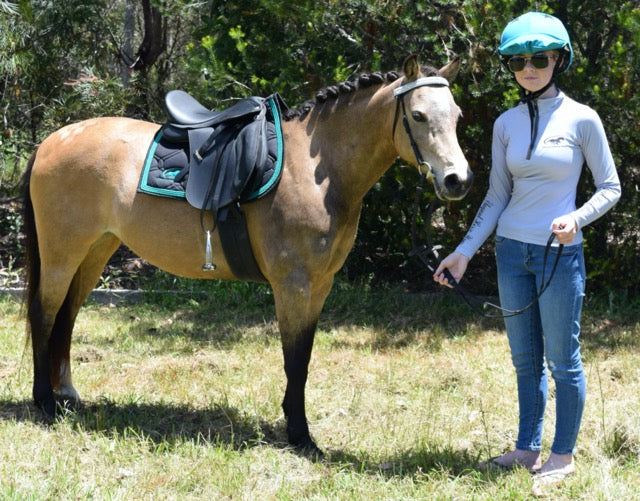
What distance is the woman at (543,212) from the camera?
9.77ft

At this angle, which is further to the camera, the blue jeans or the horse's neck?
the horse's neck

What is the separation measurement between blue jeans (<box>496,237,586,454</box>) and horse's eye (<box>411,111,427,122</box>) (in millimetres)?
637

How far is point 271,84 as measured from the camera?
6.07 m

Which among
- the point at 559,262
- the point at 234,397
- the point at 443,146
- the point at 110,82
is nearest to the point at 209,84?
the point at 110,82

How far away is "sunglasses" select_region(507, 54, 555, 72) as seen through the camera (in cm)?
297

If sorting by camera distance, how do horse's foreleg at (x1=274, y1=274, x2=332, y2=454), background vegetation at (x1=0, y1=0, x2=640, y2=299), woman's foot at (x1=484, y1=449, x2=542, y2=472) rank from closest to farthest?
woman's foot at (x1=484, y1=449, x2=542, y2=472) → horse's foreleg at (x1=274, y1=274, x2=332, y2=454) → background vegetation at (x1=0, y1=0, x2=640, y2=299)

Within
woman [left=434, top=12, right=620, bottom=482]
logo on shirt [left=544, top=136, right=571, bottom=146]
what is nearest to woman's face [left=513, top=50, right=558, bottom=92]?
woman [left=434, top=12, right=620, bottom=482]

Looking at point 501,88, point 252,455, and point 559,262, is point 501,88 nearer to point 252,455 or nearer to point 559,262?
point 559,262

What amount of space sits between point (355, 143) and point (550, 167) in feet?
3.26

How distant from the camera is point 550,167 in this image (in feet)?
9.85

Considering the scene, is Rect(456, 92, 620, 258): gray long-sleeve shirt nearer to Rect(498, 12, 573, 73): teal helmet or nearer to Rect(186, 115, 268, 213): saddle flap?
Rect(498, 12, 573, 73): teal helmet

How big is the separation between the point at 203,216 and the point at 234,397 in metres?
1.28

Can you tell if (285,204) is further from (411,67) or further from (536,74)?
(536,74)

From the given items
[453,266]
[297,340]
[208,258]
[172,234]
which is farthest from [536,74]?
[172,234]
